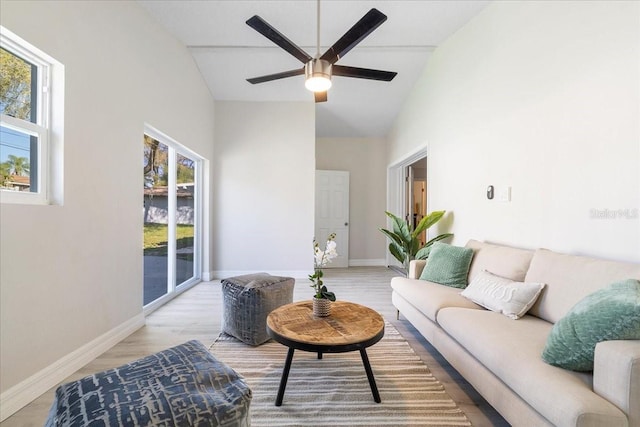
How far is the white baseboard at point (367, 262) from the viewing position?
6070mm

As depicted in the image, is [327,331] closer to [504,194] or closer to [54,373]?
[54,373]

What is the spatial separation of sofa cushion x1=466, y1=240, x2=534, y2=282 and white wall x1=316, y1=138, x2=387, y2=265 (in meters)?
3.39

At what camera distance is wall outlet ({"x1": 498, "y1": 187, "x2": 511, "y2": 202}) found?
2.59 m

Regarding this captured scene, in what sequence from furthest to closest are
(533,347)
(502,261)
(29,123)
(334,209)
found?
(334,209) < (502,261) < (29,123) < (533,347)

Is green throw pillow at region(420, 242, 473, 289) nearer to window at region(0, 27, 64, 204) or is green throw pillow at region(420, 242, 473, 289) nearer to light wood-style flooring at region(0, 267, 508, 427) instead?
light wood-style flooring at region(0, 267, 508, 427)

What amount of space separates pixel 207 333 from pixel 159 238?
142 centimetres

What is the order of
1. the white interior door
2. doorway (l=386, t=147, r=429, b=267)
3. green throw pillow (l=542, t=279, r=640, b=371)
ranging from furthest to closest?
the white interior door, doorway (l=386, t=147, r=429, b=267), green throw pillow (l=542, t=279, r=640, b=371)

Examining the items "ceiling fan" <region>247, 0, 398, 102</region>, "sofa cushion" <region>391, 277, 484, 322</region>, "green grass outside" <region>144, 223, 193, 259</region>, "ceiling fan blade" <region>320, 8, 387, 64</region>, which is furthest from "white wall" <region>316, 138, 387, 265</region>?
"ceiling fan blade" <region>320, 8, 387, 64</region>

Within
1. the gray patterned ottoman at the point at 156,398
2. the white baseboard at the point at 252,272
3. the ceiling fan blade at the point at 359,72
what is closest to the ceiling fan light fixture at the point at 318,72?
the ceiling fan blade at the point at 359,72

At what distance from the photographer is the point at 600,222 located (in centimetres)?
184

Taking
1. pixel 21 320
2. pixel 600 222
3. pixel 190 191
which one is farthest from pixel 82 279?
pixel 600 222

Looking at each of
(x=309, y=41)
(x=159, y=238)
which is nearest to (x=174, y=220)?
(x=159, y=238)

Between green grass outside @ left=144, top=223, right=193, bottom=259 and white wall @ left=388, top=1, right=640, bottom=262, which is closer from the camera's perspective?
white wall @ left=388, top=1, right=640, bottom=262

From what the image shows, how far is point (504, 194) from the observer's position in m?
2.63
